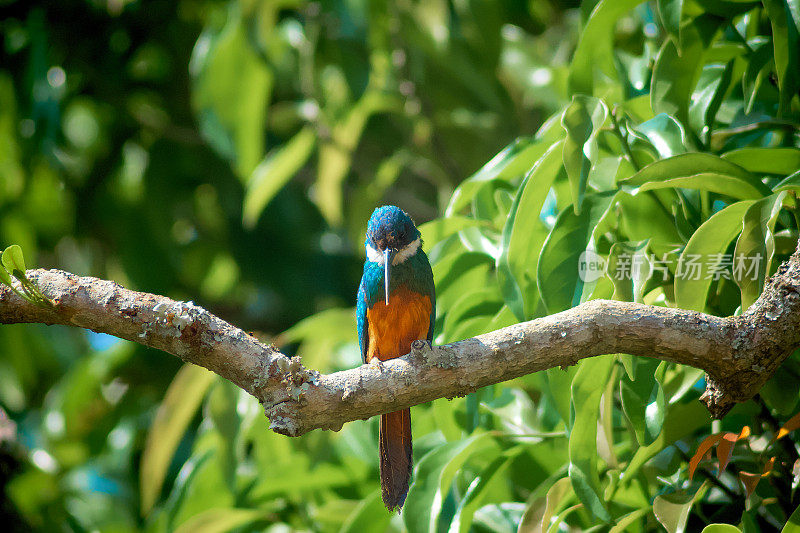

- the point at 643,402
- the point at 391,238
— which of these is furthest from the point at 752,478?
the point at 391,238

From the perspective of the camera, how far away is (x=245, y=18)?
3.88 m

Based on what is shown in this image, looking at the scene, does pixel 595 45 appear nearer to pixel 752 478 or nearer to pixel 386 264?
pixel 386 264

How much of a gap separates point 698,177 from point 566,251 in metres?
0.42

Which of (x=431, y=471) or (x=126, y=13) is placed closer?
(x=431, y=471)

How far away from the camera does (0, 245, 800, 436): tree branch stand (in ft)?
5.58

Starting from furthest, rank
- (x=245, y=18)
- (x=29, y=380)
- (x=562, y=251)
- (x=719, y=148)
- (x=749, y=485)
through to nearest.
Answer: (x=29, y=380), (x=245, y=18), (x=719, y=148), (x=562, y=251), (x=749, y=485)

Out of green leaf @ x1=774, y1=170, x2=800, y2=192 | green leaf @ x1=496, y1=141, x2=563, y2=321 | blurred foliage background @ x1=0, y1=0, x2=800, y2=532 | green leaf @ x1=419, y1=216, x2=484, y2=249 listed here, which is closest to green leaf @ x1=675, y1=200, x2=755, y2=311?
blurred foliage background @ x1=0, y1=0, x2=800, y2=532

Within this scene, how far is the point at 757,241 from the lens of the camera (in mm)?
1923

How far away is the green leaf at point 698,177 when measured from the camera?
6.49 feet

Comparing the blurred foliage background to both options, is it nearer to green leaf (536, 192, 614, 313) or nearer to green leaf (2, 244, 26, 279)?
green leaf (536, 192, 614, 313)

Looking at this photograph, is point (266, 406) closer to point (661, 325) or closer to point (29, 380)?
point (661, 325)

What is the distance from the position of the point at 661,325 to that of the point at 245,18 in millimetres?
3002

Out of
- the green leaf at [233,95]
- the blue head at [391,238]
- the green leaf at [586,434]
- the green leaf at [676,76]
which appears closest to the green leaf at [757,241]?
the green leaf at [586,434]

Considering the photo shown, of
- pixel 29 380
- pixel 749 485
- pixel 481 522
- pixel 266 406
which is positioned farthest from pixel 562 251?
pixel 29 380
